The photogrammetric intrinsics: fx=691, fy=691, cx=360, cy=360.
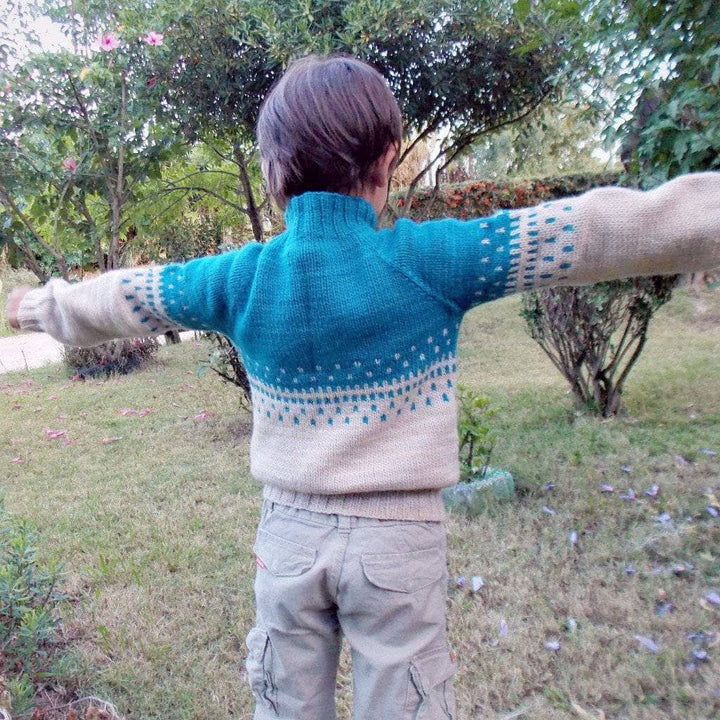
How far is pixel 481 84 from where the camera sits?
→ 611 cm

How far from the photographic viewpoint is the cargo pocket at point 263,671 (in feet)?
4.53

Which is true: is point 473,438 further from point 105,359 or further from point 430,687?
point 105,359

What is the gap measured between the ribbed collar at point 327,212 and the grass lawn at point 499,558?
1668mm

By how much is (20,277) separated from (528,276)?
1653 centimetres

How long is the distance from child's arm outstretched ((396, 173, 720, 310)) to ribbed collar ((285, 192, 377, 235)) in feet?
0.33

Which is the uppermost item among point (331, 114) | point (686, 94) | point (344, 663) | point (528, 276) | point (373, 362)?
point (686, 94)

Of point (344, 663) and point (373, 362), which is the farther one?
point (344, 663)

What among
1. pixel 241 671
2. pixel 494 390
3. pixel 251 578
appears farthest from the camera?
Answer: pixel 494 390

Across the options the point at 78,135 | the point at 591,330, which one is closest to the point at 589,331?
the point at 591,330

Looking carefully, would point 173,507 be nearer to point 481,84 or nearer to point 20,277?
point 481,84

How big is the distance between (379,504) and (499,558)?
194 centimetres

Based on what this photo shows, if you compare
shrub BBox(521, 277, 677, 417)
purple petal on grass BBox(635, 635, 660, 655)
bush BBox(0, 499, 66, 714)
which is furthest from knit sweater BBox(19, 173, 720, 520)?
shrub BBox(521, 277, 677, 417)

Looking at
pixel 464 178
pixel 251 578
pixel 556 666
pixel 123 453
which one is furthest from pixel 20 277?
pixel 556 666

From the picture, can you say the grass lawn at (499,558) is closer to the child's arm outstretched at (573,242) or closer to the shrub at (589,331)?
the shrub at (589,331)
